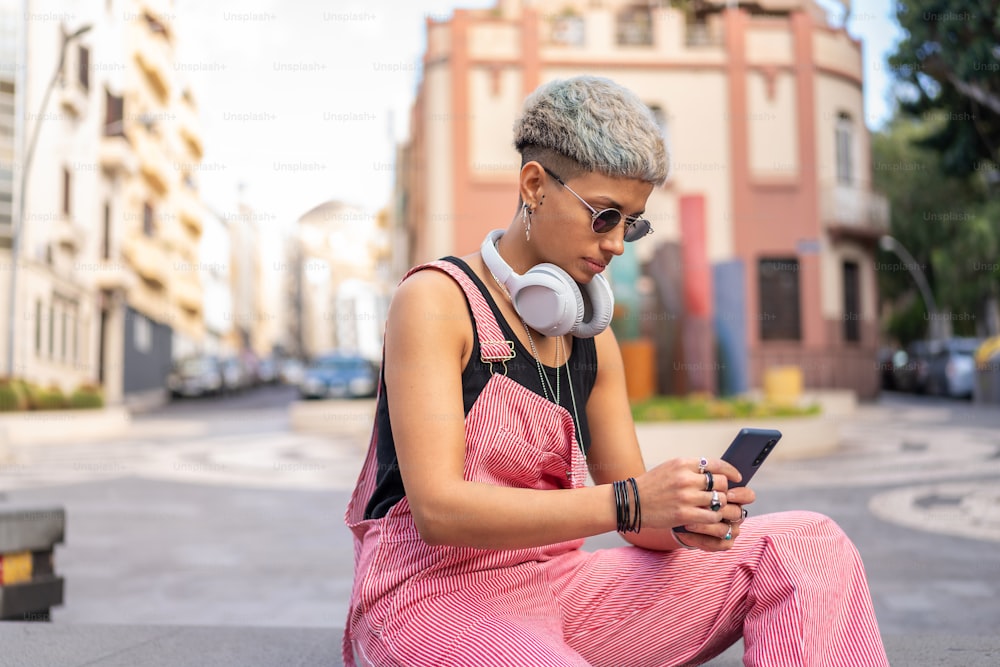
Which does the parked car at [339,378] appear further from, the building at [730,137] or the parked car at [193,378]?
the parked car at [193,378]

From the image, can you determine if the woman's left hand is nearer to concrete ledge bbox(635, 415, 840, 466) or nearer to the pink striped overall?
the pink striped overall

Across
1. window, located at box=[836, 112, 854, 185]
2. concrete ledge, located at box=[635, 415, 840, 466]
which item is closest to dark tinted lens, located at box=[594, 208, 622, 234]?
concrete ledge, located at box=[635, 415, 840, 466]

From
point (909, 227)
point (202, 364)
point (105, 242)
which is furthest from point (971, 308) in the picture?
point (105, 242)

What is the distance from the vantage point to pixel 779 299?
2620cm

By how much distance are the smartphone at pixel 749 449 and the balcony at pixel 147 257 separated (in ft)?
124

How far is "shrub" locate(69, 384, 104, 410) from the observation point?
19.5 meters

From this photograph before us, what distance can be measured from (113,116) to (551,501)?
36.9 m

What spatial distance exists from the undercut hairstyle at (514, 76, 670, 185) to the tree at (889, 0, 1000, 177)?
1579 cm

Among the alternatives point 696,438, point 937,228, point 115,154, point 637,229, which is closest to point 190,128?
point 115,154

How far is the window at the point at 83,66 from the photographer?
30.7m

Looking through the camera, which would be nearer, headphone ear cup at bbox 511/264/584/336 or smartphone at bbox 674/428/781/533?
smartphone at bbox 674/428/781/533

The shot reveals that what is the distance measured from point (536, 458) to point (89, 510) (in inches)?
295

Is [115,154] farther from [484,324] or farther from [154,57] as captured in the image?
[484,324]

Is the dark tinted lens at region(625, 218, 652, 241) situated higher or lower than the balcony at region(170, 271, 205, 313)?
lower
